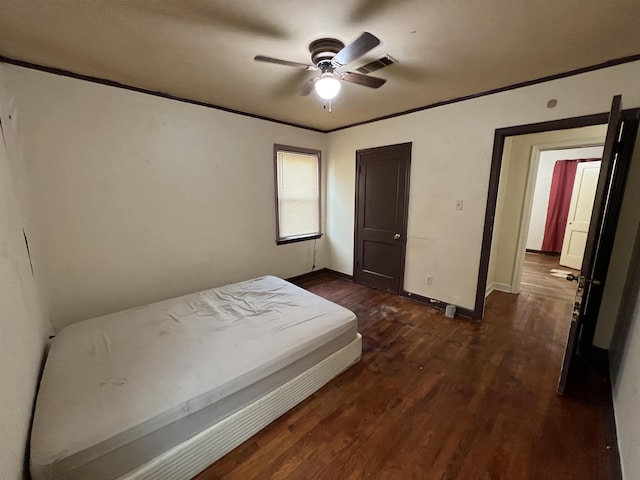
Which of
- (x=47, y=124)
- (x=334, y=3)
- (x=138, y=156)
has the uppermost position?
(x=334, y=3)

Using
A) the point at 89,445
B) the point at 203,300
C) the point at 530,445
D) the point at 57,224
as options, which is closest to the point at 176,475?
the point at 89,445

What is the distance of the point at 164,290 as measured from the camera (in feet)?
9.27

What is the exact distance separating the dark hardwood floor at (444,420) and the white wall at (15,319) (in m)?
0.86

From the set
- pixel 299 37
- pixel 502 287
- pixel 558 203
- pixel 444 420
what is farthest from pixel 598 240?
pixel 558 203

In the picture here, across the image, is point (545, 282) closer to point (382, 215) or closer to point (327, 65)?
point (382, 215)

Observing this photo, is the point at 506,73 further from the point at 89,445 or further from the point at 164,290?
the point at 164,290

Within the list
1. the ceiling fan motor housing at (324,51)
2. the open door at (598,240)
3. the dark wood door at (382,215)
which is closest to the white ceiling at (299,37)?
the ceiling fan motor housing at (324,51)

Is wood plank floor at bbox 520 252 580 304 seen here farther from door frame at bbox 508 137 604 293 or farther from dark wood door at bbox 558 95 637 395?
dark wood door at bbox 558 95 637 395

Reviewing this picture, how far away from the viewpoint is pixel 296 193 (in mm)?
3979

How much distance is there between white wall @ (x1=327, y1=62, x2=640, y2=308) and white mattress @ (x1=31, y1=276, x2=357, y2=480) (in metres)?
1.64

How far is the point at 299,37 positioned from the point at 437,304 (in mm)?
3099

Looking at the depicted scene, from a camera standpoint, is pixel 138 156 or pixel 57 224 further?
pixel 138 156

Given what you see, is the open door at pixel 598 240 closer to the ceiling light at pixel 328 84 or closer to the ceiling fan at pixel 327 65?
the ceiling fan at pixel 327 65

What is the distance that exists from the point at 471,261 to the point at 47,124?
4226 mm
